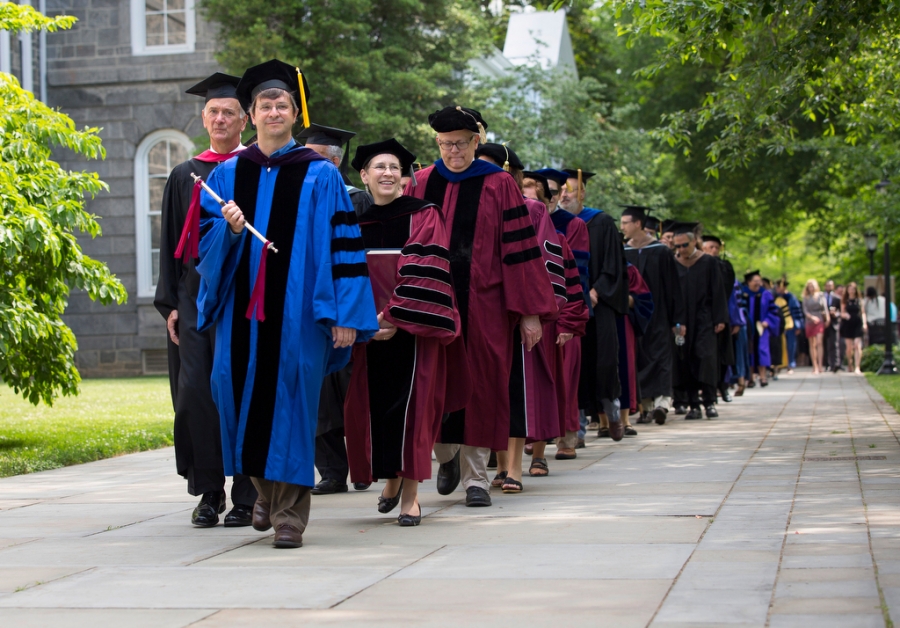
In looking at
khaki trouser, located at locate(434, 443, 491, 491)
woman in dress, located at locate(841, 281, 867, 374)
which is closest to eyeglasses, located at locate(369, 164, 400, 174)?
khaki trouser, located at locate(434, 443, 491, 491)

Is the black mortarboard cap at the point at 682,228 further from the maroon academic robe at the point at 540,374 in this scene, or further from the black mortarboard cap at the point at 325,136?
the black mortarboard cap at the point at 325,136

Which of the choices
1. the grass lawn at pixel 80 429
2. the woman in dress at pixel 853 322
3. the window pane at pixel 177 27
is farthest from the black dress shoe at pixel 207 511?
the woman in dress at pixel 853 322

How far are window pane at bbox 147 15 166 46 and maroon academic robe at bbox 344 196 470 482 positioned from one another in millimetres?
20640

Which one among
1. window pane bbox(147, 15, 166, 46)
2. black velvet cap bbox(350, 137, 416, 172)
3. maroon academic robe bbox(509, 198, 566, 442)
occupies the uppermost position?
window pane bbox(147, 15, 166, 46)

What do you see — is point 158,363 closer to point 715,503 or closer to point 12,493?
point 12,493

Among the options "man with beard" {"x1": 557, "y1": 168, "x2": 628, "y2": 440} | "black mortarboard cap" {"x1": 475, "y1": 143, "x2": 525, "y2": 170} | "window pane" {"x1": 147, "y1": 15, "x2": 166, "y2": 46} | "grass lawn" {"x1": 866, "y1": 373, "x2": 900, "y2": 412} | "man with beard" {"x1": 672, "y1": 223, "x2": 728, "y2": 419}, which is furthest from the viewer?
"window pane" {"x1": 147, "y1": 15, "x2": 166, "y2": 46}

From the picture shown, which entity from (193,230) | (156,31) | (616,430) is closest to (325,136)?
(193,230)

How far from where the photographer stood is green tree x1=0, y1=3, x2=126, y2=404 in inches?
366

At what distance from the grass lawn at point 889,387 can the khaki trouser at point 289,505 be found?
30.9 feet

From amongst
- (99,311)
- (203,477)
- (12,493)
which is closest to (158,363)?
(99,311)

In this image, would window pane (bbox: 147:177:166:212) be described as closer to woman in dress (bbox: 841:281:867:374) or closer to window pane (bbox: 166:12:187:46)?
window pane (bbox: 166:12:187:46)

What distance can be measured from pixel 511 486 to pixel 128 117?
2016 centimetres

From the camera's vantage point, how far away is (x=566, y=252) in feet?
29.1

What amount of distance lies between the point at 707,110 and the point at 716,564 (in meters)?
8.36
